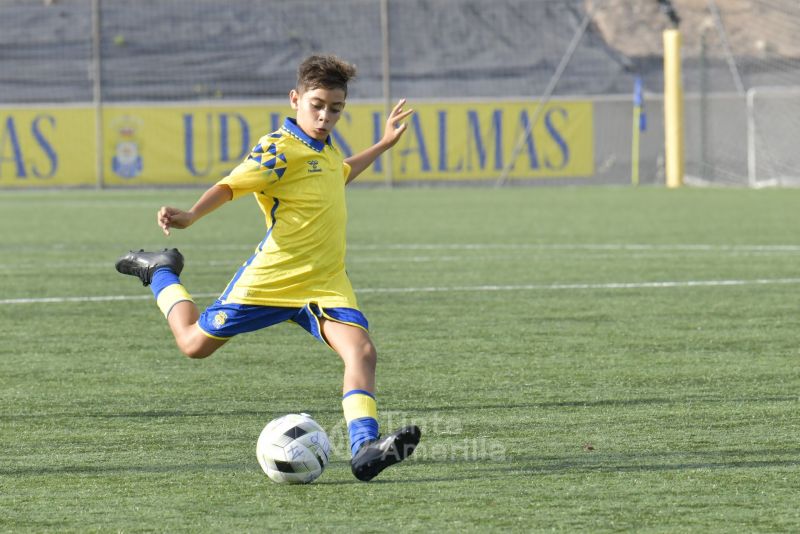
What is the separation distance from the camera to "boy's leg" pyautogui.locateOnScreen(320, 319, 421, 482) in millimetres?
4414

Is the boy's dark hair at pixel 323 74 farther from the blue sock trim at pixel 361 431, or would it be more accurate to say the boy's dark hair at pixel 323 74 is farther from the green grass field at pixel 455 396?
the green grass field at pixel 455 396

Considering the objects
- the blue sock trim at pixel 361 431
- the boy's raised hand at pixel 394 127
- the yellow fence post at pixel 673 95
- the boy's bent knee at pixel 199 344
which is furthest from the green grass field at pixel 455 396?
the yellow fence post at pixel 673 95

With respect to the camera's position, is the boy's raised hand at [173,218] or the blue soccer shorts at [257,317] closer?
the boy's raised hand at [173,218]

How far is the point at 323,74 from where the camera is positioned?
4.98 m

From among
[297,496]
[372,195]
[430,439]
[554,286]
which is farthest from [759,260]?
[372,195]

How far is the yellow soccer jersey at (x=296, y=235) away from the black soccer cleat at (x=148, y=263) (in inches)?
33.8

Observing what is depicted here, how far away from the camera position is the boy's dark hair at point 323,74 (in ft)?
16.4

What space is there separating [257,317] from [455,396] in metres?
1.34

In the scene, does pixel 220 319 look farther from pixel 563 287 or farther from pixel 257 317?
pixel 563 287

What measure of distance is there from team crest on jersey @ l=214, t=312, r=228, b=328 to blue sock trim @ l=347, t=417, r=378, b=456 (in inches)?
28.4

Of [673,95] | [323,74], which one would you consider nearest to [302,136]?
[323,74]

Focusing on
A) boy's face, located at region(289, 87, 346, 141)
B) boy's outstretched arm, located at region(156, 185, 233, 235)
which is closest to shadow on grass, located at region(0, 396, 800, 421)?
boy's outstretched arm, located at region(156, 185, 233, 235)

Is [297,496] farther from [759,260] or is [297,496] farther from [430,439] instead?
[759,260]

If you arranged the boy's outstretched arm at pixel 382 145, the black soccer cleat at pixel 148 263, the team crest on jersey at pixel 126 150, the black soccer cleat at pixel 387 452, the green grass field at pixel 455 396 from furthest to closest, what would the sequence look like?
1. the team crest on jersey at pixel 126 150
2. the black soccer cleat at pixel 148 263
3. the boy's outstretched arm at pixel 382 145
4. the black soccer cleat at pixel 387 452
5. the green grass field at pixel 455 396
